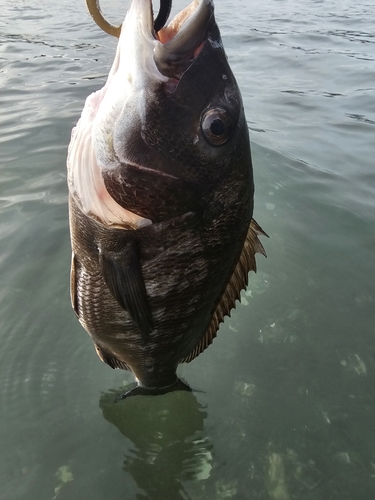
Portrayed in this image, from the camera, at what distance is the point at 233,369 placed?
321 cm

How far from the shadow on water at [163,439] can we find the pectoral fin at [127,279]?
1177 millimetres

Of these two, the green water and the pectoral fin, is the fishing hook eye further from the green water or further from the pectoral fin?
the green water

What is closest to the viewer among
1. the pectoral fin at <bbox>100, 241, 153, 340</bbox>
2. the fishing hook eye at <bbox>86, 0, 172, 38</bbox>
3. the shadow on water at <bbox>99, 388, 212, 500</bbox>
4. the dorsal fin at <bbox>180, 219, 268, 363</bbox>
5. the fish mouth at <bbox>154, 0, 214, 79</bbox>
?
the fish mouth at <bbox>154, 0, 214, 79</bbox>

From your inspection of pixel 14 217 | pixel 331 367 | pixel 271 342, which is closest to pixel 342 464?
pixel 331 367

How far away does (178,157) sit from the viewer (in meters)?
1.78

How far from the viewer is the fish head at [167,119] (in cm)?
166

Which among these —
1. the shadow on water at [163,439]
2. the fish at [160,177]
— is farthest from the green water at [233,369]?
the fish at [160,177]

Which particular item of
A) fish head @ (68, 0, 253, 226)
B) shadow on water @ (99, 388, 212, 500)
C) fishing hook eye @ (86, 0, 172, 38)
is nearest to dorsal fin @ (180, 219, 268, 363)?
fish head @ (68, 0, 253, 226)

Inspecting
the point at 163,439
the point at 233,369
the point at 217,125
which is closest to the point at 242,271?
the point at 217,125

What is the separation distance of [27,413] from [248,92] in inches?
282

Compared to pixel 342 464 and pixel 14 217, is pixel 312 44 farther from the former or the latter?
pixel 342 464

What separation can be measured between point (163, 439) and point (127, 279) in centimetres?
142

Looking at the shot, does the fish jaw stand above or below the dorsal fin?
→ above

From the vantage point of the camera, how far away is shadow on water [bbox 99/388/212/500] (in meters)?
2.60
